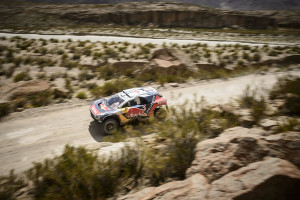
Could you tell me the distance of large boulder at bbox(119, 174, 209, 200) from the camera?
3.63m

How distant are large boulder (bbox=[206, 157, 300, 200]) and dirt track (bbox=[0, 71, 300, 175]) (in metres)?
4.58

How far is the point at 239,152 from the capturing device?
14.8ft

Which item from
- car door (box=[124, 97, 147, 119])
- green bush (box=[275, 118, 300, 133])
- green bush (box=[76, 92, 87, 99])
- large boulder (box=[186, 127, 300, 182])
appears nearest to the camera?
large boulder (box=[186, 127, 300, 182])

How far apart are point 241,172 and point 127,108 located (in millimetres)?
5379

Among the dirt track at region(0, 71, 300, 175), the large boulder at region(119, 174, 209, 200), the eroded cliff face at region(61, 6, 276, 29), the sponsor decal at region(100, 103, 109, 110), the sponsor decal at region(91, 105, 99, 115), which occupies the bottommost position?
the dirt track at region(0, 71, 300, 175)

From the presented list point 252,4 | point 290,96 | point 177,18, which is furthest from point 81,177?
point 252,4

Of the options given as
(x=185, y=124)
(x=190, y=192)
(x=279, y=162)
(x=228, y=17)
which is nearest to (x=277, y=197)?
(x=279, y=162)

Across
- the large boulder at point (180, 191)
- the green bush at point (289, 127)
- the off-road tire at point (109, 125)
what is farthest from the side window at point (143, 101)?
the green bush at point (289, 127)

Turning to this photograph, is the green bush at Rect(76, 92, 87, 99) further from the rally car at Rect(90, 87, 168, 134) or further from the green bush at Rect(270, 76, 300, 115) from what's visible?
the green bush at Rect(270, 76, 300, 115)

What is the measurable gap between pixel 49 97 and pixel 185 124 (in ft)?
29.4

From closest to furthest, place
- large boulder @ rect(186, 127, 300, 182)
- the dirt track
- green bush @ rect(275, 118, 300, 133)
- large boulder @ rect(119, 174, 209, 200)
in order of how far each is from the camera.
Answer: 1. large boulder @ rect(119, 174, 209, 200)
2. large boulder @ rect(186, 127, 300, 182)
3. green bush @ rect(275, 118, 300, 133)
4. the dirt track

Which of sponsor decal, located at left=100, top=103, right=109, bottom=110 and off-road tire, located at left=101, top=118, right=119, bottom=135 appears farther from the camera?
sponsor decal, located at left=100, top=103, right=109, bottom=110

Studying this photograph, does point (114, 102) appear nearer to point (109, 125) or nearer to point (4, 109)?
point (109, 125)

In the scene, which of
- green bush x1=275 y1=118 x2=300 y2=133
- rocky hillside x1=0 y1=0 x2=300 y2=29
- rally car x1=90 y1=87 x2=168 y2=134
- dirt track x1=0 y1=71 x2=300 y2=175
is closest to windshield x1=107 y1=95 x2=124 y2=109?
rally car x1=90 y1=87 x2=168 y2=134
